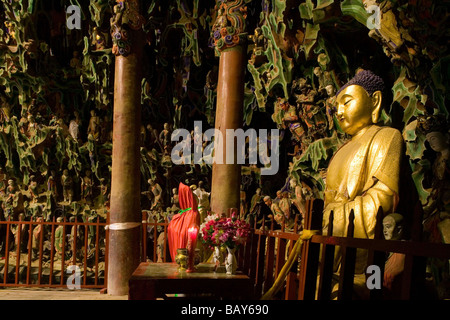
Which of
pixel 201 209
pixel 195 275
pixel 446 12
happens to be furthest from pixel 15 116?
pixel 446 12

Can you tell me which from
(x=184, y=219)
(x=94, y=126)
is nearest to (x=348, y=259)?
(x=184, y=219)

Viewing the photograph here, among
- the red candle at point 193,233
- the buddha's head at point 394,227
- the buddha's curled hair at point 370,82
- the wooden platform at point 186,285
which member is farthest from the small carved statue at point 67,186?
the buddha's head at point 394,227

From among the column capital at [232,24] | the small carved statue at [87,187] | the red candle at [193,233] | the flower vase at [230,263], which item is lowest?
the small carved statue at [87,187]

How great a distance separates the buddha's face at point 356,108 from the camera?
14.6 ft

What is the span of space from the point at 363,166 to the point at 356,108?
62 cm

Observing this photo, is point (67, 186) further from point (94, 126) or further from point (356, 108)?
point (356, 108)

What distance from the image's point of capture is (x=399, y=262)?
135 inches

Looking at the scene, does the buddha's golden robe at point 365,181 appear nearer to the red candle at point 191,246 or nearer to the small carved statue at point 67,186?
the red candle at point 191,246

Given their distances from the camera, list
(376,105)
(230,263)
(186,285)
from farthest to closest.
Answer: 1. (376,105)
2. (230,263)
3. (186,285)

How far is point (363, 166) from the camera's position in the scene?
4180mm

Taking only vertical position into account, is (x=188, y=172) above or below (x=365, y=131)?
below

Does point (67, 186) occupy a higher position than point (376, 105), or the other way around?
point (376, 105)
